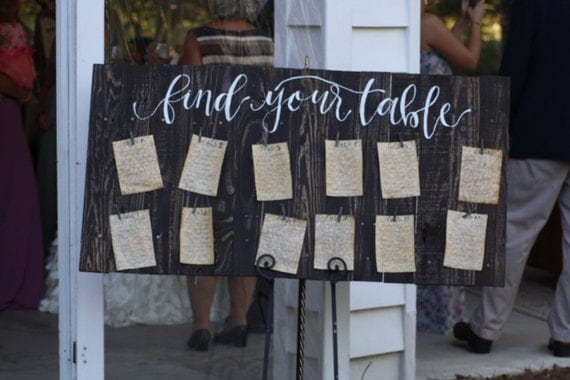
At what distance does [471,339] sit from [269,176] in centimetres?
233

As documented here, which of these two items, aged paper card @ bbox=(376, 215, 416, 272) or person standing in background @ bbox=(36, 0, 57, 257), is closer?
aged paper card @ bbox=(376, 215, 416, 272)

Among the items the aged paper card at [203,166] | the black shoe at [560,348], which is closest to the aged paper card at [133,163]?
the aged paper card at [203,166]

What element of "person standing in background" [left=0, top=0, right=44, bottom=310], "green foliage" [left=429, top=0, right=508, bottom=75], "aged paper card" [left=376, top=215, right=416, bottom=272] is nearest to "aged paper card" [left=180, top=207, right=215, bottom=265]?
"aged paper card" [left=376, top=215, right=416, bottom=272]

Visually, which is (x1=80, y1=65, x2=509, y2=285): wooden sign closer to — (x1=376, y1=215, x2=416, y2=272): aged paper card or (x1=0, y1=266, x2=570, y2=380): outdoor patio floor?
(x1=376, y1=215, x2=416, y2=272): aged paper card

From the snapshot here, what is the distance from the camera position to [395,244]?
4457 mm

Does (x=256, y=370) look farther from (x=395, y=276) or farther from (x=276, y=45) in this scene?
(x=276, y=45)

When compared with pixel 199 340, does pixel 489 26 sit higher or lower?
higher

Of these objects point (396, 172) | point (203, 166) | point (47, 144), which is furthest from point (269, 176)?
point (47, 144)

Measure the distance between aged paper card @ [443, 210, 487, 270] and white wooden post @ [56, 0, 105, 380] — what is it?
1258 mm

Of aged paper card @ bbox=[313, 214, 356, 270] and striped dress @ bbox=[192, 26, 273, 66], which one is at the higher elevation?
striped dress @ bbox=[192, 26, 273, 66]

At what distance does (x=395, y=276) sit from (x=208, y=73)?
3.13 ft

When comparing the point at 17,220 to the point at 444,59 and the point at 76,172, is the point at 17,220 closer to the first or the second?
the point at 444,59

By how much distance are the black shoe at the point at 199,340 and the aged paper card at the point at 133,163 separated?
2.87 feet

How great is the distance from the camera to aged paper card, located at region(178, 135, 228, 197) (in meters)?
4.39
